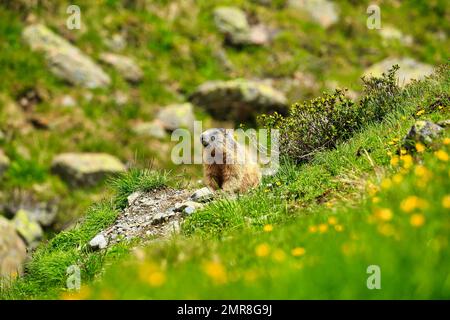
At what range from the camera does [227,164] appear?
31.3 ft

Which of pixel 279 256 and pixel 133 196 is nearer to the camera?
pixel 279 256

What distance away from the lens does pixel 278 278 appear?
12.6 ft

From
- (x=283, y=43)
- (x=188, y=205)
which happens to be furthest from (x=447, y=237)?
(x=283, y=43)

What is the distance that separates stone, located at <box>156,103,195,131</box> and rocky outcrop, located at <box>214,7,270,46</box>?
5.19m

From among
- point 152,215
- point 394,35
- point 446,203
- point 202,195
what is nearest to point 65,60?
point 152,215

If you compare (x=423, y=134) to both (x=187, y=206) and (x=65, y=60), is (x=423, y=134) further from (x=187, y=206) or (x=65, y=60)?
(x=65, y=60)

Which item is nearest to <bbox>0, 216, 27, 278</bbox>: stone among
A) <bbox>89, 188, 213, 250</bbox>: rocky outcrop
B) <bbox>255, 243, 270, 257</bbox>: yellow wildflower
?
<bbox>89, 188, 213, 250</bbox>: rocky outcrop

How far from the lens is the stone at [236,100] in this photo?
21.3 m

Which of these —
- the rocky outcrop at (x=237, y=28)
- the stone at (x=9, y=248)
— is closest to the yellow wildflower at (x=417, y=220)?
the stone at (x=9, y=248)

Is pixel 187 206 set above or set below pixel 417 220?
above

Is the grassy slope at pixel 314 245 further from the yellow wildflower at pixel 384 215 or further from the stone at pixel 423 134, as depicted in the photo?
the stone at pixel 423 134

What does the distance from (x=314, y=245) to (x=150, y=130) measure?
52.0 ft

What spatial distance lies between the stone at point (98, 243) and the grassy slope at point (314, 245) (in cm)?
21
